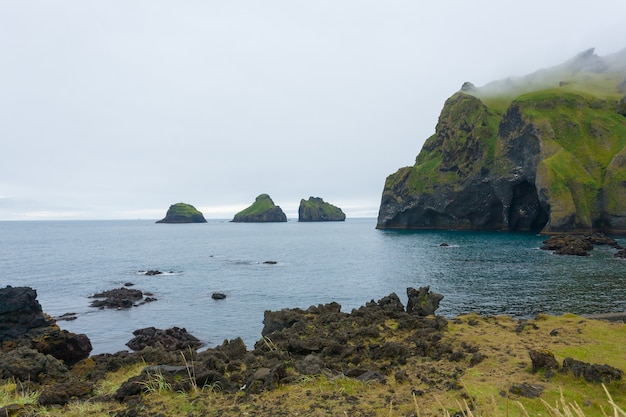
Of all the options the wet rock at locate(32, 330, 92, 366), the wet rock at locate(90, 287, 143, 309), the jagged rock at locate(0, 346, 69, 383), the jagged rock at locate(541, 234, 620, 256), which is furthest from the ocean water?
the jagged rock at locate(0, 346, 69, 383)

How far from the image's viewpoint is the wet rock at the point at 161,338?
91.2ft

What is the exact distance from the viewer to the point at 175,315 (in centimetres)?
3831

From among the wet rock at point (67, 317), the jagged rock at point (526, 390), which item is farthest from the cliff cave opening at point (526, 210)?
the jagged rock at point (526, 390)

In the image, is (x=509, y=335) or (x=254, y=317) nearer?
(x=509, y=335)

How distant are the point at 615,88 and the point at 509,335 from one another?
8027 inches

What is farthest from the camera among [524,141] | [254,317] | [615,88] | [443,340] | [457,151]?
[615,88]

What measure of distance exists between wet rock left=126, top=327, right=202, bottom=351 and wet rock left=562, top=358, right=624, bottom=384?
2270cm

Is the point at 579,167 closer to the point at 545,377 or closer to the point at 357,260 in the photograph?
the point at 357,260

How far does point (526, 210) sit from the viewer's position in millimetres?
128125

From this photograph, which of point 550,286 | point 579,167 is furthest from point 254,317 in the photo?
point 579,167

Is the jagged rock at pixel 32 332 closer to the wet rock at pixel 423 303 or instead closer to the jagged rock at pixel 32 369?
the jagged rock at pixel 32 369

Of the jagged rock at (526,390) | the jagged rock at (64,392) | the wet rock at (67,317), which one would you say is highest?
the jagged rock at (526,390)

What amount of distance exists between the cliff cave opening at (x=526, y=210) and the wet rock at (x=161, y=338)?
12495 centimetres

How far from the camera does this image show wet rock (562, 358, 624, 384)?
1166 centimetres
